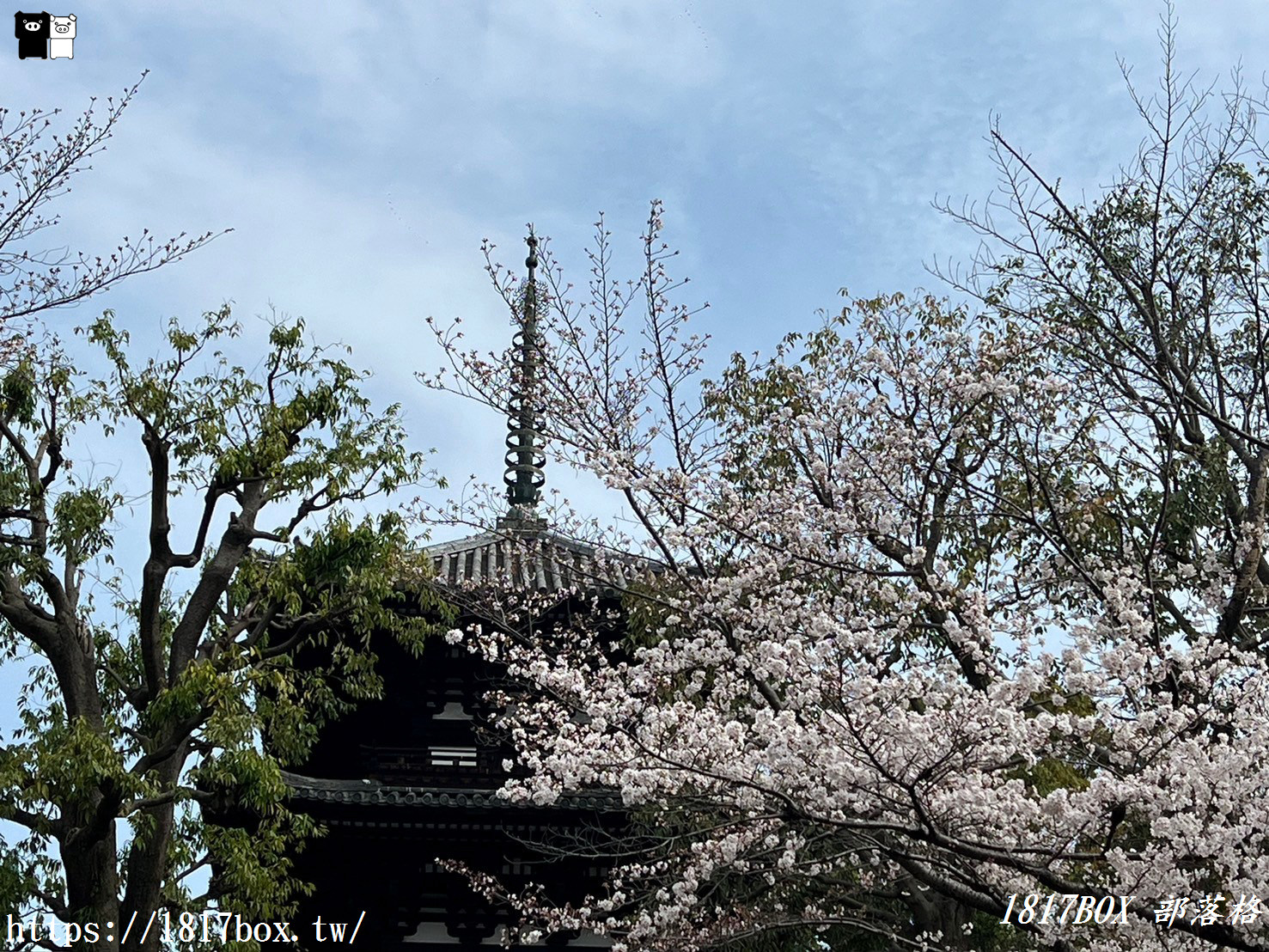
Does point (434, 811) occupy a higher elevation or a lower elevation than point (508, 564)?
lower

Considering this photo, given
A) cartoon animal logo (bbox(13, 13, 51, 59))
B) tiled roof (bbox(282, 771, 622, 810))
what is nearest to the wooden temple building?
tiled roof (bbox(282, 771, 622, 810))

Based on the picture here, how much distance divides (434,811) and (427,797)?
0.15 m

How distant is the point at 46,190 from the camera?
8906 millimetres

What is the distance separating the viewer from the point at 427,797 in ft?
37.1

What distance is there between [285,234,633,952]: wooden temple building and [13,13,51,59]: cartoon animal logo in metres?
3.92

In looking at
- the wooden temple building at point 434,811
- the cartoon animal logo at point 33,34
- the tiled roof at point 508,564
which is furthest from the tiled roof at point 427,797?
the cartoon animal logo at point 33,34

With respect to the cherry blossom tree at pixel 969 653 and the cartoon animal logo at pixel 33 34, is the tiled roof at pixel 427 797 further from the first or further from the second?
the cartoon animal logo at pixel 33 34

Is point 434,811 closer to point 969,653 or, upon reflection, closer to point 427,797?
point 427,797

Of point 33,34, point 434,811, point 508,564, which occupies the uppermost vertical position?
point 33,34

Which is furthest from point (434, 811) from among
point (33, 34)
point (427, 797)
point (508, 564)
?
point (33, 34)

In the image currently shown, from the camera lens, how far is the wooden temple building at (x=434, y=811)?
447 inches

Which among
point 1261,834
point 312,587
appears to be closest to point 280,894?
point 312,587

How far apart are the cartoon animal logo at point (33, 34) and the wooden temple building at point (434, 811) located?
3919 mm

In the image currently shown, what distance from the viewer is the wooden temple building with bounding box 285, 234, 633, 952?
37.2ft
